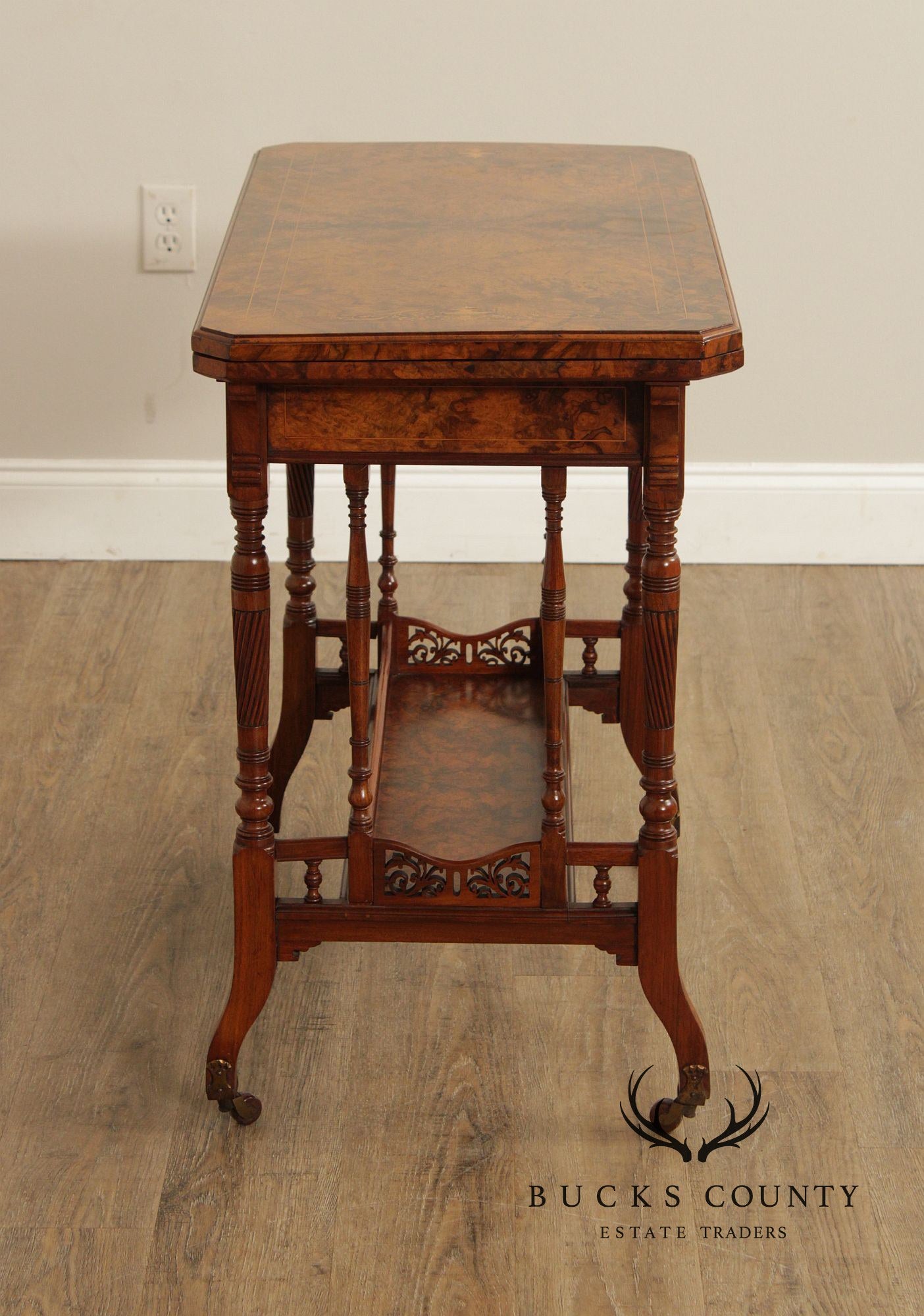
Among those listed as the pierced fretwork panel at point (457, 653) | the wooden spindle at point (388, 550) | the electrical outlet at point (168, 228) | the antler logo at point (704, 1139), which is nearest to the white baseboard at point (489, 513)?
the electrical outlet at point (168, 228)

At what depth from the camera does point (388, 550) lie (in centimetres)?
199

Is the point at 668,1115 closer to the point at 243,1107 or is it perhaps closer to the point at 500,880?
the point at 500,880

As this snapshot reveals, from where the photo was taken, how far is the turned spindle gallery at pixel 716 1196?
1.48m

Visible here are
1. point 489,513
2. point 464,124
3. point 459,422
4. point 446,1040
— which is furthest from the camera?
point 489,513

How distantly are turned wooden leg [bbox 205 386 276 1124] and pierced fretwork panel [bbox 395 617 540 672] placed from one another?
388mm

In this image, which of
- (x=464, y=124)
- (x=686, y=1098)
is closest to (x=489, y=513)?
(x=464, y=124)

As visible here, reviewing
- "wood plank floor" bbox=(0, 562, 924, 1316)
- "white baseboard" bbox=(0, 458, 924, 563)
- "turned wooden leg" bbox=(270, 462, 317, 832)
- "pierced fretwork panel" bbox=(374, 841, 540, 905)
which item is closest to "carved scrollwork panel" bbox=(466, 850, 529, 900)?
"pierced fretwork panel" bbox=(374, 841, 540, 905)

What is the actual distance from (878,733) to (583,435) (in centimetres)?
105

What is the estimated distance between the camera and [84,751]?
2176 mm

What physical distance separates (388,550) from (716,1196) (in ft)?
2.86

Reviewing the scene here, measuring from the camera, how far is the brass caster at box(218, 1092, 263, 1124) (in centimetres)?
155

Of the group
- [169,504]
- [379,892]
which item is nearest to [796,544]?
[169,504]

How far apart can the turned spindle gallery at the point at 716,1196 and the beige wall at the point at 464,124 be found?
1.49 metres

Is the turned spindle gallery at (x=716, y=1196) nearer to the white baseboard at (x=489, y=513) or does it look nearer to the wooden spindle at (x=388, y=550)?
the wooden spindle at (x=388, y=550)
